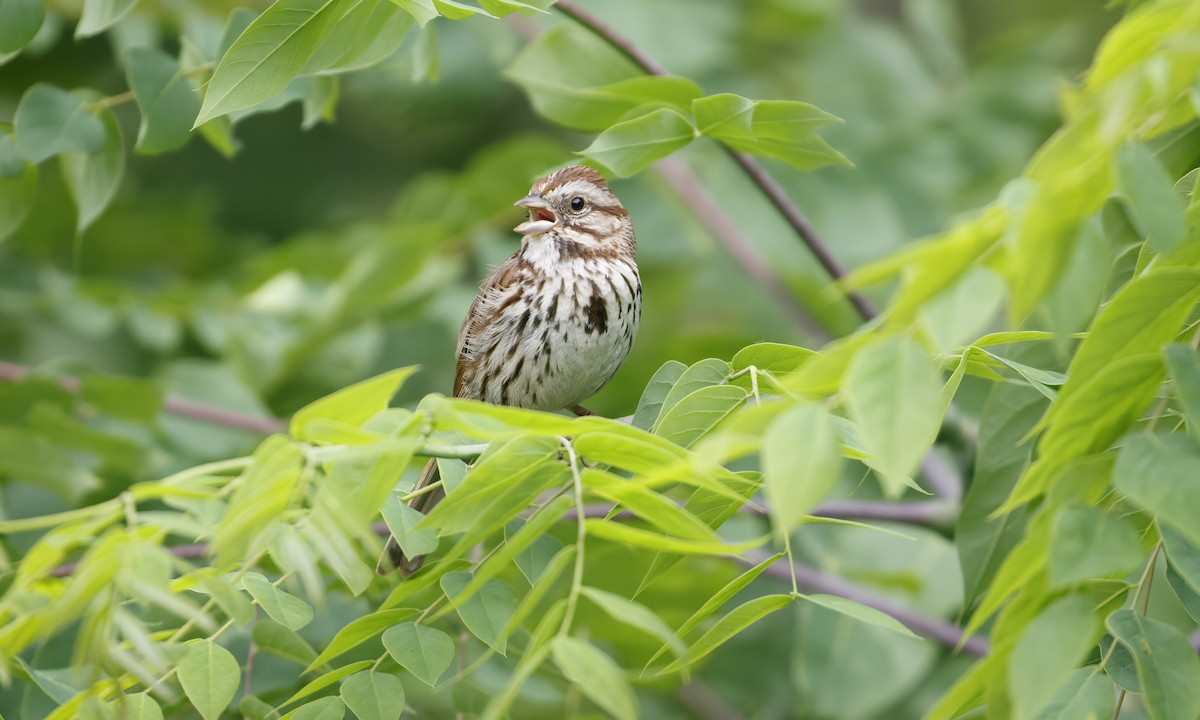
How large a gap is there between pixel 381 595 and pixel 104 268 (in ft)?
11.2

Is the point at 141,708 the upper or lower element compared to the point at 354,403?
lower

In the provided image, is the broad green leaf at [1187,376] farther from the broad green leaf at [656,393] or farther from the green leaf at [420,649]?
the green leaf at [420,649]

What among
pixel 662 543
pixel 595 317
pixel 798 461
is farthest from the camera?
pixel 595 317

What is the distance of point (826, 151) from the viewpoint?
2.39 m

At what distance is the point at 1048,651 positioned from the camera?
1368mm

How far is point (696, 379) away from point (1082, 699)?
758 millimetres

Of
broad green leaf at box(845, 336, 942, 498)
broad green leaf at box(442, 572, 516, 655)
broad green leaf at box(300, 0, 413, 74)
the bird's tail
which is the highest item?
broad green leaf at box(300, 0, 413, 74)

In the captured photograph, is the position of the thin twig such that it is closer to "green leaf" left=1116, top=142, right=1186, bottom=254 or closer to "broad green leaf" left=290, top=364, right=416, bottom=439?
"broad green leaf" left=290, top=364, right=416, bottom=439

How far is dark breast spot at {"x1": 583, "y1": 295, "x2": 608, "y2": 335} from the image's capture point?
11.6 ft

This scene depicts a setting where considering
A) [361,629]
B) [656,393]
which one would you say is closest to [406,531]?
[361,629]

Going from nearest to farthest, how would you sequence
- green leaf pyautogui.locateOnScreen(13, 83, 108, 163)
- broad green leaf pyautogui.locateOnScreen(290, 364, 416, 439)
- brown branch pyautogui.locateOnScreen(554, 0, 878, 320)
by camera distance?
broad green leaf pyautogui.locateOnScreen(290, 364, 416, 439)
green leaf pyautogui.locateOnScreen(13, 83, 108, 163)
brown branch pyautogui.locateOnScreen(554, 0, 878, 320)

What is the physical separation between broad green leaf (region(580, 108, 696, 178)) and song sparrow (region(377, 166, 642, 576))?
1.23 metres

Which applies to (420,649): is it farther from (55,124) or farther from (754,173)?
(754,173)

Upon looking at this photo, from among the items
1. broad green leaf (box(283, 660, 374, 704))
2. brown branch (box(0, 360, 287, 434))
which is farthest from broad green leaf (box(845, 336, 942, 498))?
brown branch (box(0, 360, 287, 434))
